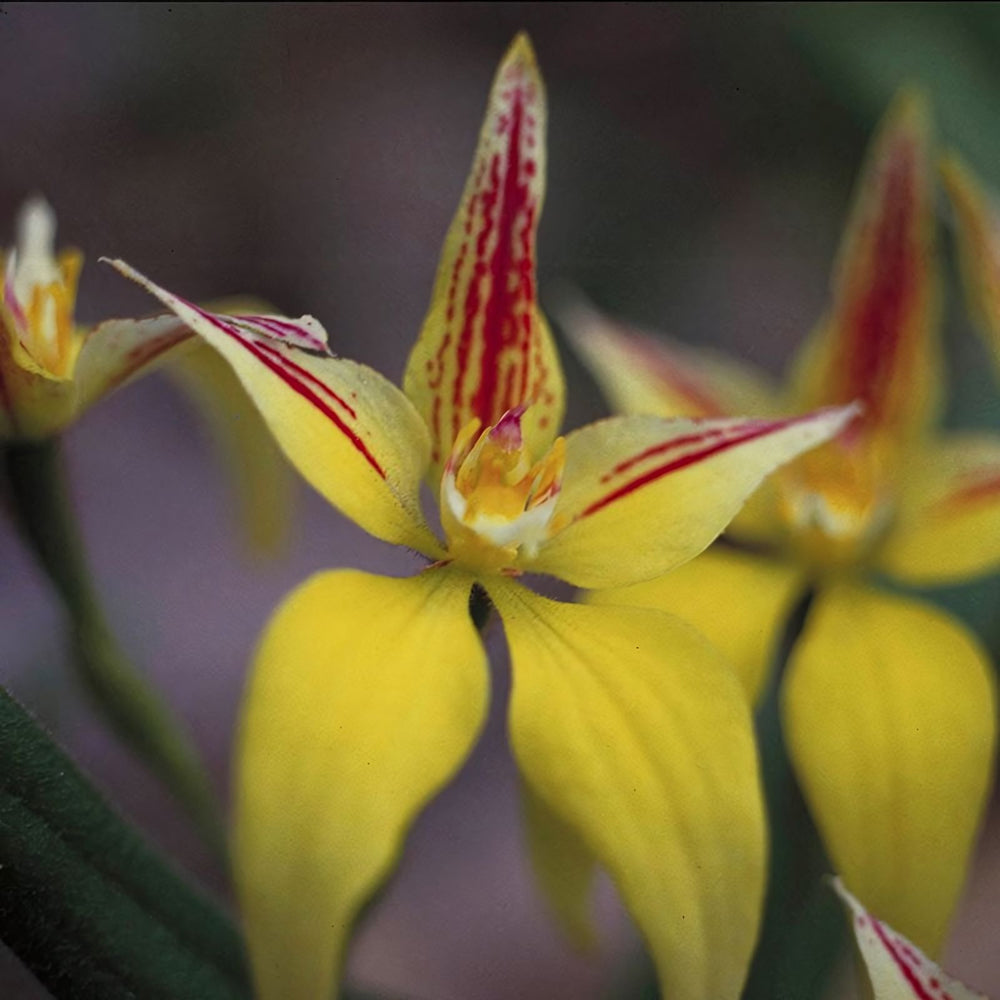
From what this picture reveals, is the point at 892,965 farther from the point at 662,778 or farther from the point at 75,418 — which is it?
the point at 75,418

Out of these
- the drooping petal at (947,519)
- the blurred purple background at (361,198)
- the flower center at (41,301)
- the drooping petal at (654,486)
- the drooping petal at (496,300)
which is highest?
the flower center at (41,301)

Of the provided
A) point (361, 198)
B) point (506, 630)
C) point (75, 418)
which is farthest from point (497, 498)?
point (361, 198)

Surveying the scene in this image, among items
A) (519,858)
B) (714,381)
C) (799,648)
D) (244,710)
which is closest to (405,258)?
(519,858)

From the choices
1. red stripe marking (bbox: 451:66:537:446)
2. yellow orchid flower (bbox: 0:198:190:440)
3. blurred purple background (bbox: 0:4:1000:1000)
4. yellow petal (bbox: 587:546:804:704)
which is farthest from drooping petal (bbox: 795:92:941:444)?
blurred purple background (bbox: 0:4:1000:1000)

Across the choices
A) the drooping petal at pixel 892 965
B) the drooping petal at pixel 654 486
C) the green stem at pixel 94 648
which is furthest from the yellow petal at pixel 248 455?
the drooping petal at pixel 892 965

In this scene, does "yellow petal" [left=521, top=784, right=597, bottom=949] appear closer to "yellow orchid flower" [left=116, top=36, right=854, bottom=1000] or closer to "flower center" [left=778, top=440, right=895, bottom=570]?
"yellow orchid flower" [left=116, top=36, right=854, bottom=1000]

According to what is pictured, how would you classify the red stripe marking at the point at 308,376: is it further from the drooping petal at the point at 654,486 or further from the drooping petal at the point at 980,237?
the drooping petal at the point at 980,237

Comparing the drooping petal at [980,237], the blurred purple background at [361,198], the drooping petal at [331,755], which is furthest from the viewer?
the blurred purple background at [361,198]
